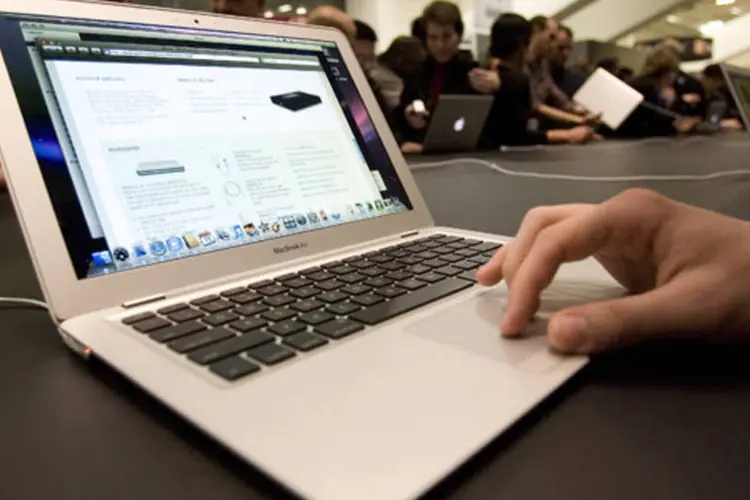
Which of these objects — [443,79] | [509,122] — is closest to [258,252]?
[509,122]

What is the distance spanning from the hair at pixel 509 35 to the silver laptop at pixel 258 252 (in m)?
2.25

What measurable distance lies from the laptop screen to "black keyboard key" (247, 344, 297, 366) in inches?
6.4

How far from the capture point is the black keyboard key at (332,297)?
398 millimetres

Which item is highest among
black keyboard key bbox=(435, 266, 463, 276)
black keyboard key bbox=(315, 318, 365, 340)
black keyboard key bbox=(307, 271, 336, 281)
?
black keyboard key bbox=(307, 271, 336, 281)

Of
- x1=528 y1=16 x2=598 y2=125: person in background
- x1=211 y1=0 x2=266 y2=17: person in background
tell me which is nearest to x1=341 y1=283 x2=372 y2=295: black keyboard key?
x1=211 y1=0 x2=266 y2=17: person in background

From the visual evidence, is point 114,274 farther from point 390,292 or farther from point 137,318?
point 390,292

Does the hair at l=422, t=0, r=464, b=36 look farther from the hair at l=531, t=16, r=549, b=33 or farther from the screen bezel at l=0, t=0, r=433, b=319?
the screen bezel at l=0, t=0, r=433, b=319

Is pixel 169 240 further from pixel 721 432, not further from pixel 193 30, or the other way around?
pixel 721 432

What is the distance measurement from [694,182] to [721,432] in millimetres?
922

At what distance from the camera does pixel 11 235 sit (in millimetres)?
771

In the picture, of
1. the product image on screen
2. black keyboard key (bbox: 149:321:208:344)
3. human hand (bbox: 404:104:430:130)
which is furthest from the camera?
human hand (bbox: 404:104:430:130)

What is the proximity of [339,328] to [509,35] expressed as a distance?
2.66m

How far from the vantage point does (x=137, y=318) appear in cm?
37

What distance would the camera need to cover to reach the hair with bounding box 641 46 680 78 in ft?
12.6
